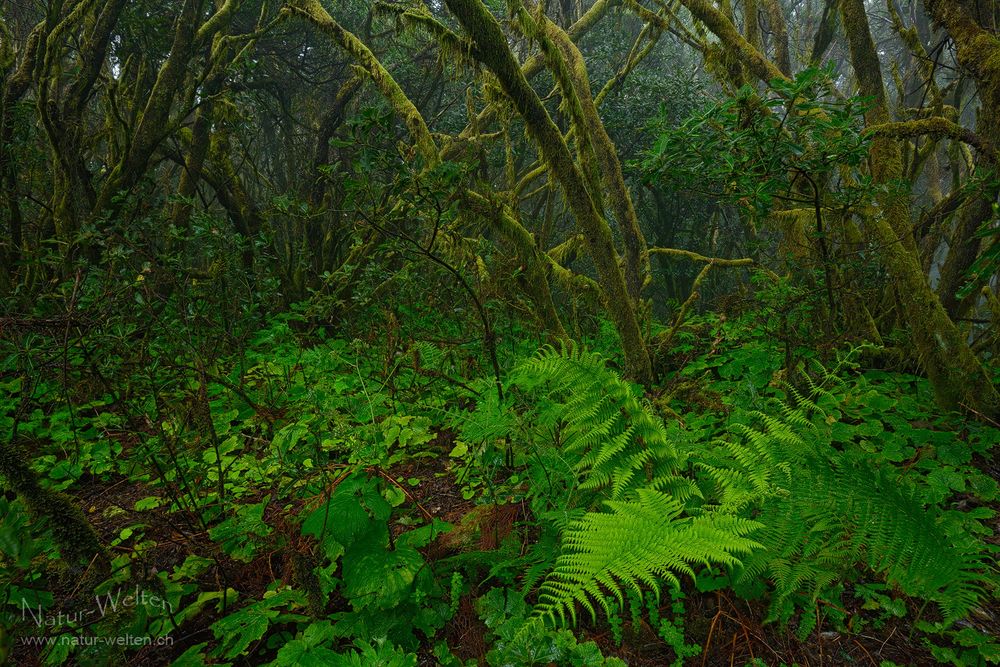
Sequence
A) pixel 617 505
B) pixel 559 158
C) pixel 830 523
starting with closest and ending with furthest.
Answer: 1. pixel 617 505
2. pixel 830 523
3. pixel 559 158

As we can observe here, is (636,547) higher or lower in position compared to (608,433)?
lower

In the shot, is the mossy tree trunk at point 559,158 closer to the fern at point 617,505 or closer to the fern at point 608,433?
the fern at point 617,505

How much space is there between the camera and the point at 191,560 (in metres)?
2.15

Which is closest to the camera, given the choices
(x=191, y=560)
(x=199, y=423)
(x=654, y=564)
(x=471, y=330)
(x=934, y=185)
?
(x=654, y=564)

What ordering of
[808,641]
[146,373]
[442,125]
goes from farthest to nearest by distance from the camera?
1. [442,125]
2. [146,373]
3. [808,641]

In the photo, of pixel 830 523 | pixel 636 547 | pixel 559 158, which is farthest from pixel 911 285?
pixel 636 547

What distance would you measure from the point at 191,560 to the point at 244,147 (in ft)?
22.8

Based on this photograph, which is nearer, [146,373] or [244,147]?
[146,373]

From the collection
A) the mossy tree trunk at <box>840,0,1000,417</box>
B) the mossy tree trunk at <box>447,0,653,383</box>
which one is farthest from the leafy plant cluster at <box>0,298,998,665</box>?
the mossy tree trunk at <box>447,0,653,383</box>

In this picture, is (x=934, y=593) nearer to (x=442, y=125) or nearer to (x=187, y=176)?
(x=187, y=176)

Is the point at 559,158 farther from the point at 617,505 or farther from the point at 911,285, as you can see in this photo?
the point at 617,505

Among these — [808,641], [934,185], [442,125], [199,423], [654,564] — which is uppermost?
[442,125]

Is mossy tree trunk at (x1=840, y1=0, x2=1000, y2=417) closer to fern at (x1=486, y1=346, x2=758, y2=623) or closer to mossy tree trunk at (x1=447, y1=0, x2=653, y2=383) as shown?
mossy tree trunk at (x1=447, y1=0, x2=653, y2=383)

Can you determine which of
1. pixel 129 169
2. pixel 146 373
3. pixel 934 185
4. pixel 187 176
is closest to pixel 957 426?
pixel 146 373
